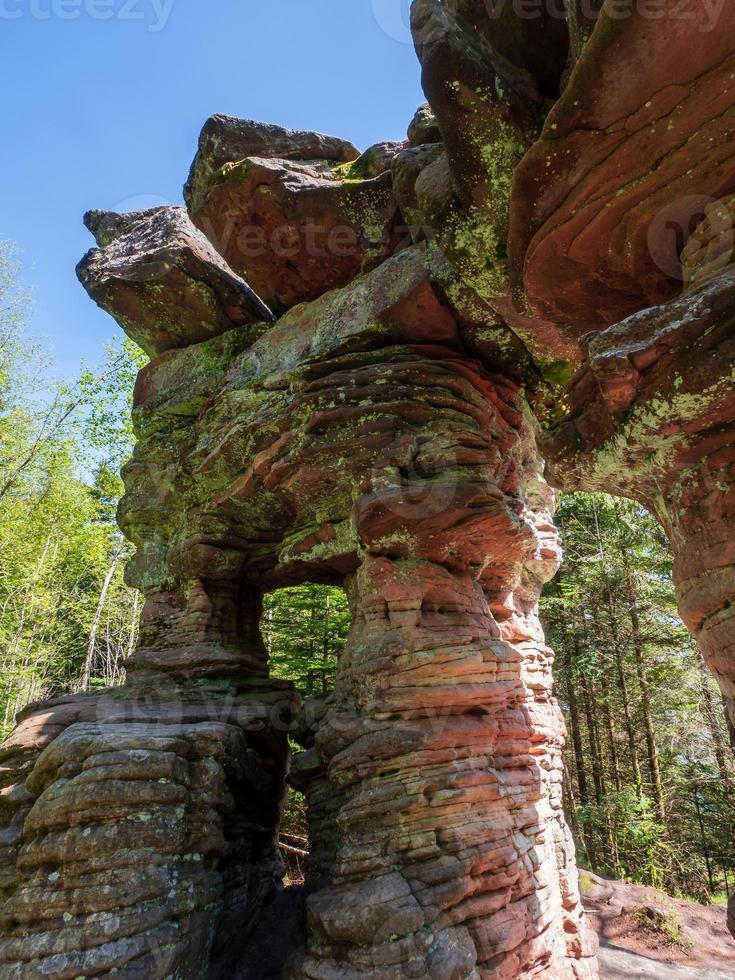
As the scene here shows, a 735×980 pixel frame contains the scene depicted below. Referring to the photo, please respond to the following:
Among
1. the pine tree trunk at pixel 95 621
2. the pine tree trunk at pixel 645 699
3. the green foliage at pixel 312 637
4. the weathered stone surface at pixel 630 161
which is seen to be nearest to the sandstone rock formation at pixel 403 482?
the weathered stone surface at pixel 630 161

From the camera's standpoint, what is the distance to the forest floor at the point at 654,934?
32.5ft

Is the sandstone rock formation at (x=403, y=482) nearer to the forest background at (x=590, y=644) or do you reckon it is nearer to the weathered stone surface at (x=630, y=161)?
the weathered stone surface at (x=630, y=161)

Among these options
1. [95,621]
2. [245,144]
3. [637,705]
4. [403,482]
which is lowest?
[637,705]

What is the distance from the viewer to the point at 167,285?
36.2ft

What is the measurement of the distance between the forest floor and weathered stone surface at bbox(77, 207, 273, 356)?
49.8 ft

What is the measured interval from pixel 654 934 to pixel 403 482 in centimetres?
1173

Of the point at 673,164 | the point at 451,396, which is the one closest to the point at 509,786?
the point at 451,396

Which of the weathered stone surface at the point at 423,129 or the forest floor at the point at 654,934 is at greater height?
the weathered stone surface at the point at 423,129

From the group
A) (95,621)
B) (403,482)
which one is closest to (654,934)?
(403,482)

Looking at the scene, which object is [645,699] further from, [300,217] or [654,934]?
[300,217]

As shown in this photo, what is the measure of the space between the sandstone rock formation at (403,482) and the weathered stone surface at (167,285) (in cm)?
7

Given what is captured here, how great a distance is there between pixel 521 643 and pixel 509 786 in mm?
2882

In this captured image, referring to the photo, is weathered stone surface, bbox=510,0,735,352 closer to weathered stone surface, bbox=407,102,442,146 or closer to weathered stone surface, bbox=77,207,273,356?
weathered stone surface, bbox=407,102,442,146

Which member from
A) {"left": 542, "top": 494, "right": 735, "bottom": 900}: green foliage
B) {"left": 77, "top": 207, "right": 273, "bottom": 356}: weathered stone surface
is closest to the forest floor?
{"left": 542, "top": 494, "right": 735, "bottom": 900}: green foliage
